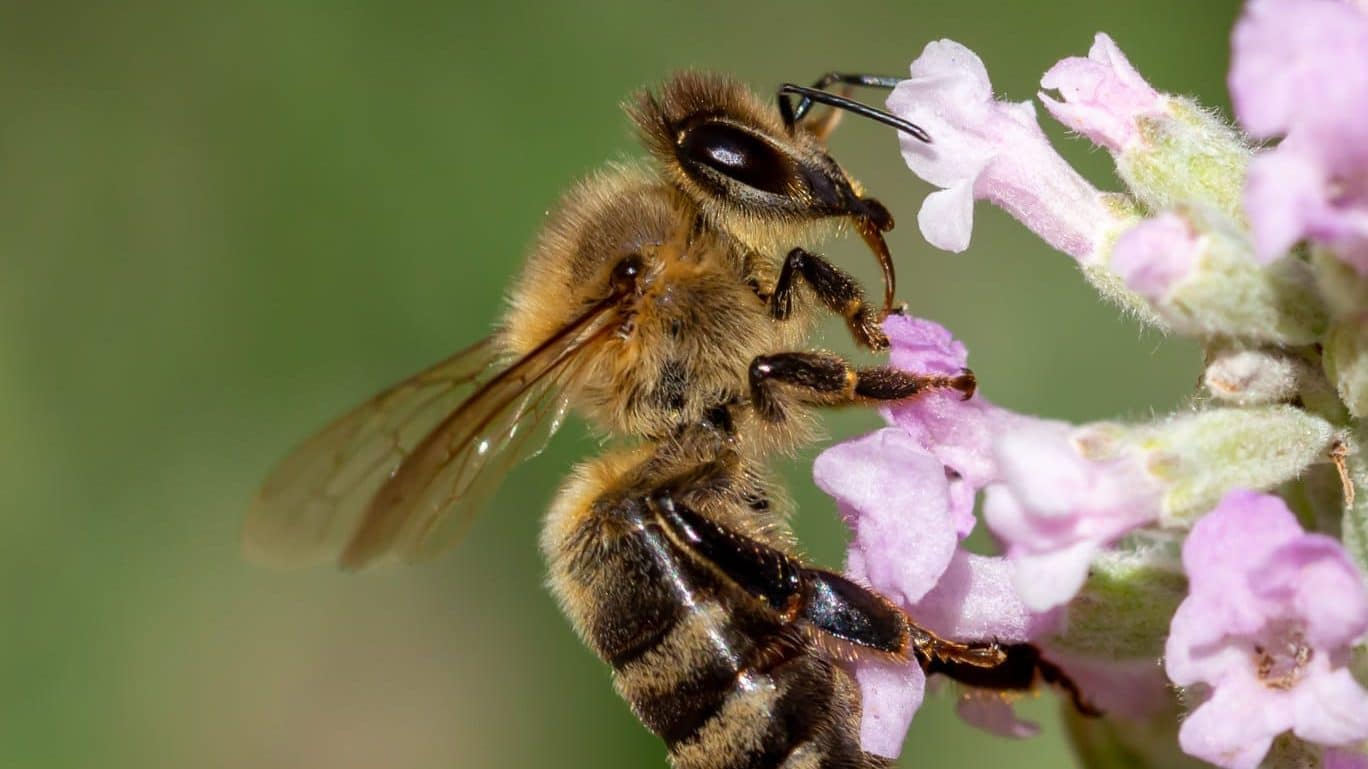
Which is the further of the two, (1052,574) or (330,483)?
(330,483)

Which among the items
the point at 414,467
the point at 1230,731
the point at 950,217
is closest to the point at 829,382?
the point at 950,217

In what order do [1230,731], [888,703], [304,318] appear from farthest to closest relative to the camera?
[304,318]
[888,703]
[1230,731]

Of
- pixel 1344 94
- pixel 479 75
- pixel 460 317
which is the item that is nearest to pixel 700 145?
pixel 1344 94

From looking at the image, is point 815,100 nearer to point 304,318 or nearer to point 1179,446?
point 1179,446

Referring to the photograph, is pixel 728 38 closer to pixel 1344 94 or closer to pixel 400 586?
pixel 400 586

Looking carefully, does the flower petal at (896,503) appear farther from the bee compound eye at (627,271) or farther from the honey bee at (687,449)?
the bee compound eye at (627,271)

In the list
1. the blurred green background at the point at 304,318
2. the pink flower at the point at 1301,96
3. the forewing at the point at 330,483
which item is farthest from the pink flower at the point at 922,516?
the blurred green background at the point at 304,318
